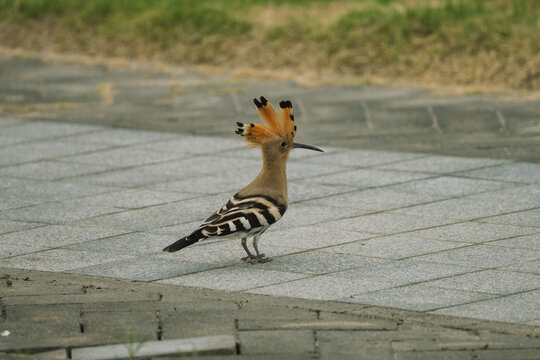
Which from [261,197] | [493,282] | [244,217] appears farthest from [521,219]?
[244,217]

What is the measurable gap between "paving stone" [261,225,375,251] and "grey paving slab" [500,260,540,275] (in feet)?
3.74

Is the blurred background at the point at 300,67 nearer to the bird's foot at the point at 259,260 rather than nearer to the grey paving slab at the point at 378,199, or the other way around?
the grey paving slab at the point at 378,199

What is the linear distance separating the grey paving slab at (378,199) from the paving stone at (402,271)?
131 cm

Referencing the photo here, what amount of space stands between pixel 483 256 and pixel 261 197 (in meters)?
1.60

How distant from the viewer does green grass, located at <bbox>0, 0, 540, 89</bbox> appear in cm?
1203

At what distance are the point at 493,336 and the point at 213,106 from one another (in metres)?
6.69

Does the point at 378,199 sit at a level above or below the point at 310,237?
above

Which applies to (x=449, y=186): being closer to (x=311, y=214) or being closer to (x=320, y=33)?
(x=311, y=214)

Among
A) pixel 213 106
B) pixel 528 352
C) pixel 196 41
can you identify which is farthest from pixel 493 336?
pixel 196 41

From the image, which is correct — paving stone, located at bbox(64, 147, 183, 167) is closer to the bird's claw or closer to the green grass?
the bird's claw

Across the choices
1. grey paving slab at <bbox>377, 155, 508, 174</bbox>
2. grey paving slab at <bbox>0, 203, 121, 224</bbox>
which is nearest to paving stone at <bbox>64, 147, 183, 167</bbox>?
grey paving slab at <bbox>0, 203, 121, 224</bbox>

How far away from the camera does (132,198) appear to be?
764cm

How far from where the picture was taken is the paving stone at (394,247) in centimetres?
619

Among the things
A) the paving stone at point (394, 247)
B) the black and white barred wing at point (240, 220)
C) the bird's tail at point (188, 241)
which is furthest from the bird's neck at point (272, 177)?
the paving stone at point (394, 247)
